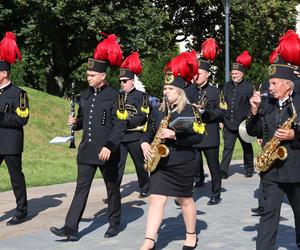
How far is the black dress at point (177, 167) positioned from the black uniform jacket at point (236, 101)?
5.72 metres

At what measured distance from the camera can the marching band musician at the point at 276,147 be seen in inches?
228

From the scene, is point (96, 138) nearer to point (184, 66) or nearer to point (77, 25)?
point (184, 66)

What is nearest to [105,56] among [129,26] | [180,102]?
[180,102]

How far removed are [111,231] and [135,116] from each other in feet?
8.48

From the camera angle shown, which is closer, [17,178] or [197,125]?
[197,125]

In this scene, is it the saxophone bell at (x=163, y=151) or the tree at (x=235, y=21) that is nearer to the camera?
the saxophone bell at (x=163, y=151)

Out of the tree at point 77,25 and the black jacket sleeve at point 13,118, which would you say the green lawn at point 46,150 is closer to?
the black jacket sleeve at point 13,118

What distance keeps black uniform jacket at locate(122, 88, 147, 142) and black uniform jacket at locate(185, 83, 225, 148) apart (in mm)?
896

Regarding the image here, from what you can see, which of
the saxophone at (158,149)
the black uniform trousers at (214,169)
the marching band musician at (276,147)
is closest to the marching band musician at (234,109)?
the black uniform trousers at (214,169)

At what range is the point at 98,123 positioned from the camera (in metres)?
7.29

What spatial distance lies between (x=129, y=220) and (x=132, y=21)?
844 inches

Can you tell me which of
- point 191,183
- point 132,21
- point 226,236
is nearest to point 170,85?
point 191,183

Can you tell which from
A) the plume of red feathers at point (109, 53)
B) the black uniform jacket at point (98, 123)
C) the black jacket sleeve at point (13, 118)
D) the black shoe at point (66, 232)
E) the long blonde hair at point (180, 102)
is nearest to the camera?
the long blonde hair at point (180, 102)

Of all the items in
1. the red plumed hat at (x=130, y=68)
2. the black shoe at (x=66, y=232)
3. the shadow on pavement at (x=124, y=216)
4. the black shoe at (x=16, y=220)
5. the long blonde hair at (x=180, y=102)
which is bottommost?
the shadow on pavement at (x=124, y=216)
